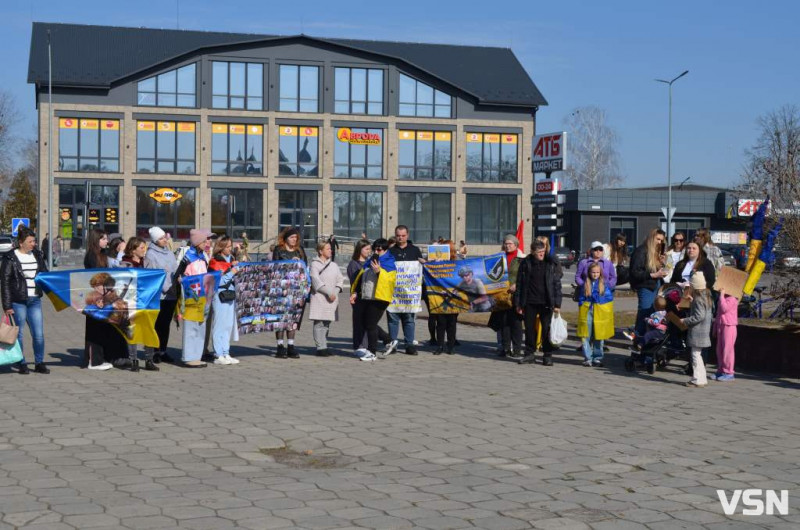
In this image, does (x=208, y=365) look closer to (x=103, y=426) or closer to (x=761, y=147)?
(x=103, y=426)

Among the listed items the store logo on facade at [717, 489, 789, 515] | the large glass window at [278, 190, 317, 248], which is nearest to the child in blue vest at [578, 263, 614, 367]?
the store logo on facade at [717, 489, 789, 515]

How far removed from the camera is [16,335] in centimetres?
1316

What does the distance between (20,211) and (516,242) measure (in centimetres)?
9330

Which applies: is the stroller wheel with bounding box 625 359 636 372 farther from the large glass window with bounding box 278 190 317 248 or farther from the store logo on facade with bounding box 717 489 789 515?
the large glass window with bounding box 278 190 317 248

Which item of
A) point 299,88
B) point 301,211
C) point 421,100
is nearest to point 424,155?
A: point 421,100

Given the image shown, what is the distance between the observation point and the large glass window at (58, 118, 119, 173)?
201ft

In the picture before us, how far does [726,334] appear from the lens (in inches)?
536

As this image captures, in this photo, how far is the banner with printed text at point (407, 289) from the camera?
16609 mm

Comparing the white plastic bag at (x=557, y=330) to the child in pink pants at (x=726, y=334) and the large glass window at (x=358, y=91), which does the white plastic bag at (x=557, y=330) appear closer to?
the child in pink pants at (x=726, y=334)

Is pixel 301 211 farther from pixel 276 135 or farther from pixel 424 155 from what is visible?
pixel 424 155

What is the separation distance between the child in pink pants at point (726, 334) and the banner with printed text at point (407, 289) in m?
4.72

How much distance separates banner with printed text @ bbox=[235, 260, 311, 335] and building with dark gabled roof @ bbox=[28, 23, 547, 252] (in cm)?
4651

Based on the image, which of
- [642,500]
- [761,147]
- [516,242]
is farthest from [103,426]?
[761,147]

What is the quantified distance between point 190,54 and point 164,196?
855 centimetres
